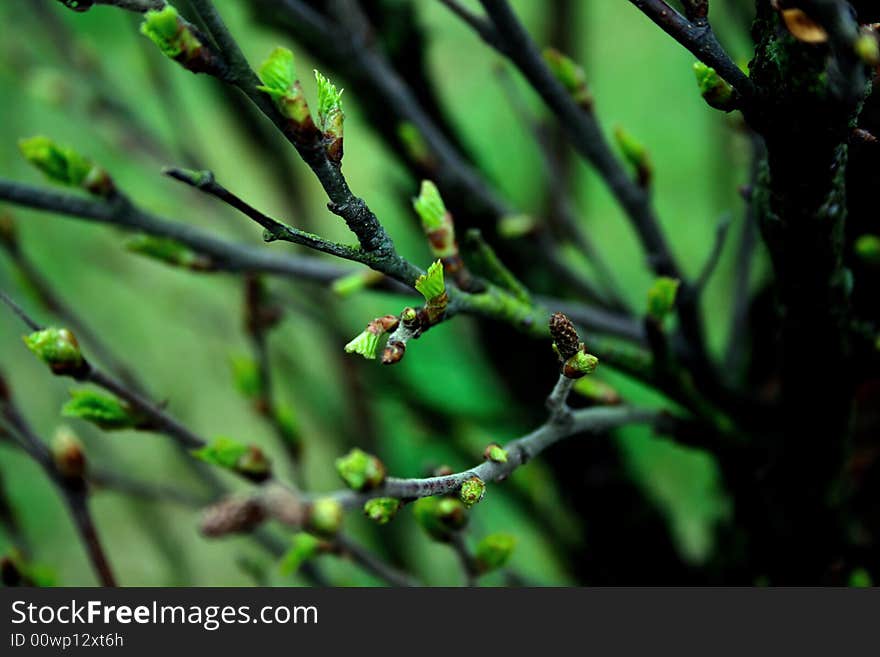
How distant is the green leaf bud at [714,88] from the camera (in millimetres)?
Result: 312

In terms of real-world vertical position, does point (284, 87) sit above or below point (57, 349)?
above

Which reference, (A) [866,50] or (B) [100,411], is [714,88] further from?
(B) [100,411]

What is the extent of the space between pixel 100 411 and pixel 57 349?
5 cm

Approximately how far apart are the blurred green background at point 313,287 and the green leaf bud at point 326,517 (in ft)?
1.10

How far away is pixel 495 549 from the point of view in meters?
0.48

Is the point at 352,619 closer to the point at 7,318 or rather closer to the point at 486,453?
the point at 486,453

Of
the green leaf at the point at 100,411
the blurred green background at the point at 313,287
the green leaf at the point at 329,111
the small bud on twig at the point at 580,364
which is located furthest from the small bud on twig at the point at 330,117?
the blurred green background at the point at 313,287

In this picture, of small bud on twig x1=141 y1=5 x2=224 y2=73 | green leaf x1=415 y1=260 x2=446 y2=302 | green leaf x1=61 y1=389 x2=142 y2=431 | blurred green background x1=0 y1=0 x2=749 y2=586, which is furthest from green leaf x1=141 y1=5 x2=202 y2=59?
blurred green background x1=0 y1=0 x2=749 y2=586

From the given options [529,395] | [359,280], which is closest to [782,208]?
[359,280]

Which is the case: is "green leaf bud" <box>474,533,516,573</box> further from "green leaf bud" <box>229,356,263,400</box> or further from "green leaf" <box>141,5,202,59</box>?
"green leaf" <box>141,5,202,59</box>

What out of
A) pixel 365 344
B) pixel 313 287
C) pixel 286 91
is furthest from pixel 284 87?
pixel 313 287

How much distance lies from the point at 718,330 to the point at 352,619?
2.21ft

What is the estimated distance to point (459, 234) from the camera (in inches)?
26.7

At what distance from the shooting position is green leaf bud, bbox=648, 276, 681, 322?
0.44m
